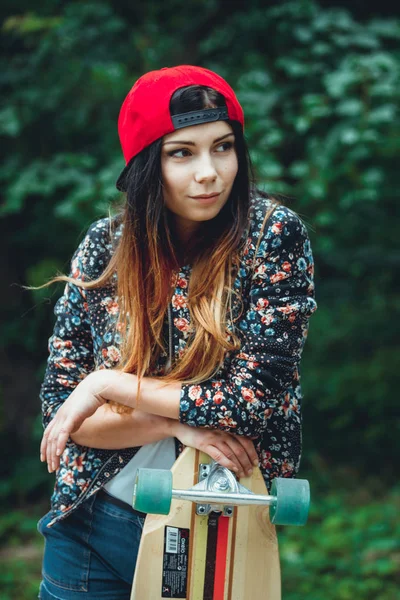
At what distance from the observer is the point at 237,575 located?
1.48 meters

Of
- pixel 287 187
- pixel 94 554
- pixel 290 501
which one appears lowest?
pixel 94 554

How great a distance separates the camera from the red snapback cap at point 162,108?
151 centimetres

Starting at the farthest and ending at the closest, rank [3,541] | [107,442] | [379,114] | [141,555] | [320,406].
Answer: [320,406] → [3,541] → [379,114] → [107,442] → [141,555]

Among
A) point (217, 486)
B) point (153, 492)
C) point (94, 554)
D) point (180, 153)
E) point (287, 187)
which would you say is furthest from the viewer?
point (287, 187)

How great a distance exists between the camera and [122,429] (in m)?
1.57

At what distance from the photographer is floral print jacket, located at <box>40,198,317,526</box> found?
4.84 feet

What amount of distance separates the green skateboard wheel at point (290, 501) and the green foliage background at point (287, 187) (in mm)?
1721

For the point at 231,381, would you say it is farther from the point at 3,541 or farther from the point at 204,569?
the point at 3,541

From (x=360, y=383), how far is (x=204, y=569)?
301 cm

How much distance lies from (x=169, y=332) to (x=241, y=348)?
0.57ft

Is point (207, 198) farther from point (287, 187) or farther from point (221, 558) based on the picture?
Result: point (287, 187)

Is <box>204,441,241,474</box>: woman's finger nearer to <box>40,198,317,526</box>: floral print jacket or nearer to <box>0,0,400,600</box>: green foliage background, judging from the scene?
<box>40,198,317,526</box>: floral print jacket

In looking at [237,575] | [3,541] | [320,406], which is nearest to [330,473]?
[320,406]

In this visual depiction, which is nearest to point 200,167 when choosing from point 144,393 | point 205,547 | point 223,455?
point 144,393
